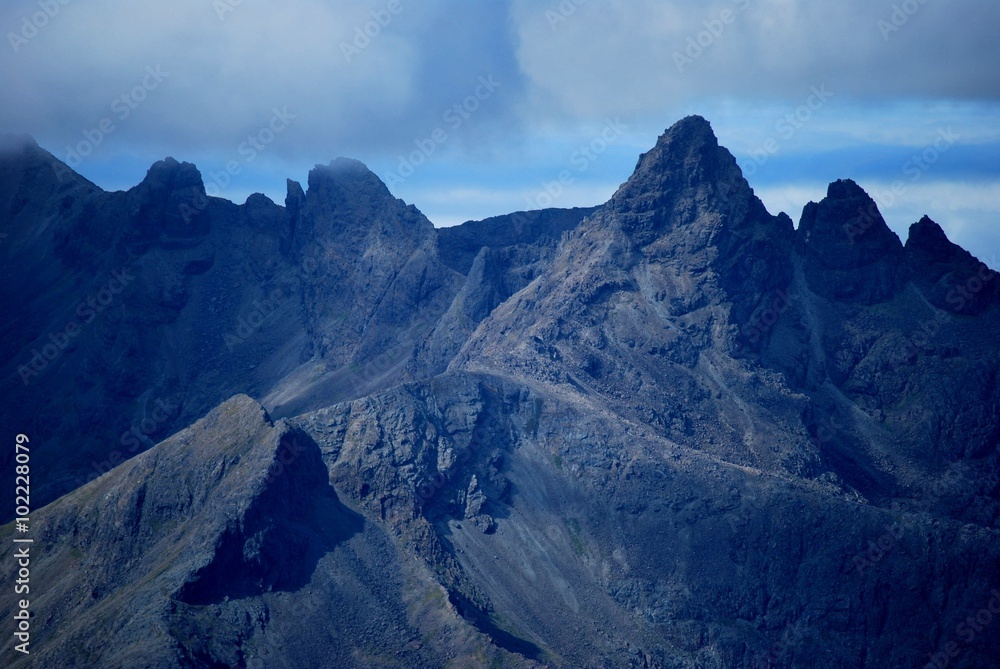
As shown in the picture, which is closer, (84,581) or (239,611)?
(239,611)

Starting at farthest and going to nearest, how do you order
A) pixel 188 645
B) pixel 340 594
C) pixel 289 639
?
pixel 340 594 < pixel 289 639 < pixel 188 645

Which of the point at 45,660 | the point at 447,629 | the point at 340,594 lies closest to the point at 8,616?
the point at 45,660

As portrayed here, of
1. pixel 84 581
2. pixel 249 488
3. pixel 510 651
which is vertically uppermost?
pixel 249 488

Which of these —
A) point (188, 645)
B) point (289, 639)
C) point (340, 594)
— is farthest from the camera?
point (340, 594)

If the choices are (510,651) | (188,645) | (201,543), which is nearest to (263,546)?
(201,543)

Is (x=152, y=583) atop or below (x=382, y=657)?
atop

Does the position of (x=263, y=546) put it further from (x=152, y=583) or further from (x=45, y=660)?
(x=45, y=660)

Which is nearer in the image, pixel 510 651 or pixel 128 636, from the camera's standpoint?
pixel 128 636

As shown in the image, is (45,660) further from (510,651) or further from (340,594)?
(510,651)

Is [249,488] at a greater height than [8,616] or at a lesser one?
greater
